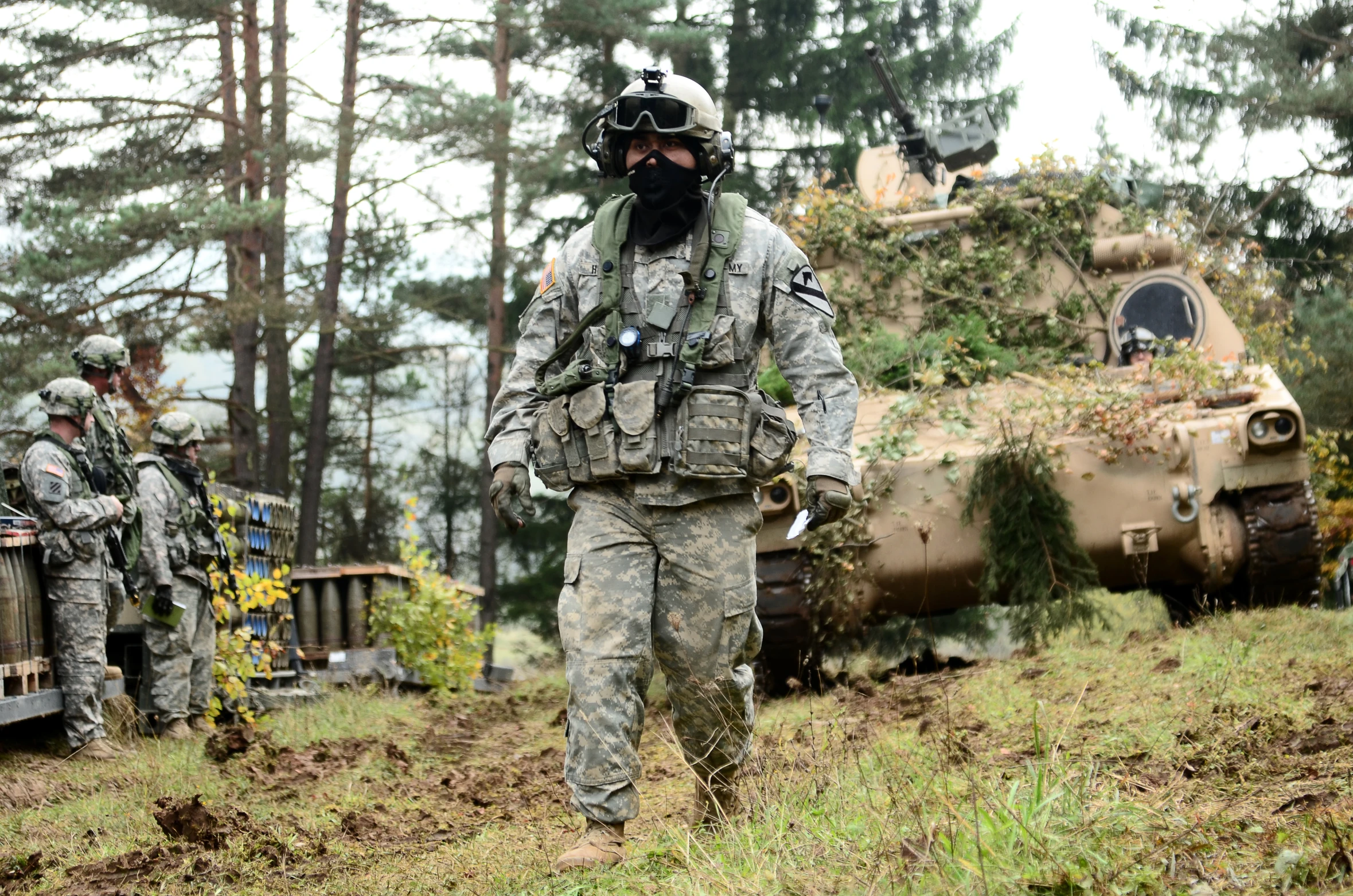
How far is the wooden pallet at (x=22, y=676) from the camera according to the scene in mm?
6410

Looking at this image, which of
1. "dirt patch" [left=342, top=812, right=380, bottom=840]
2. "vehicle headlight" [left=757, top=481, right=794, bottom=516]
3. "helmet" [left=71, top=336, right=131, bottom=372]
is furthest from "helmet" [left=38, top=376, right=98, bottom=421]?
"vehicle headlight" [left=757, top=481, right=794, bottom=516]

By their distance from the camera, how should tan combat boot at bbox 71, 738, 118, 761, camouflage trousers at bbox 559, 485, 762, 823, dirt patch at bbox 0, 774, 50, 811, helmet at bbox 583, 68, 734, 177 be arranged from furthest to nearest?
1. tan combat boot at bbox 71, 738, 118, 761
2. dirt patch at bbox 0, 774, 50, 811
3. helmet at bbox 583, 68, 734, 177
4. camouflage trousers at bbox 559, 485, 762, 823

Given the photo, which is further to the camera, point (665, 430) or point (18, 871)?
point (18, 871)

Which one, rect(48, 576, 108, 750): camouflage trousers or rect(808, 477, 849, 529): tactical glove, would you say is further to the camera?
rect(48, 576, 108, 750): camouflage trousers

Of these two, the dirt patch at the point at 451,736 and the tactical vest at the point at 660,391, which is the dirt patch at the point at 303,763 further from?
Answer: the tactical vest at the point at 660,391

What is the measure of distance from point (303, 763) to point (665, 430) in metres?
3.17

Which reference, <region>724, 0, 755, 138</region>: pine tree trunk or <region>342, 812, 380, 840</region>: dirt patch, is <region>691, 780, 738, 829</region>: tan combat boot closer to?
<region>342, 812, 380, 840</region>: dirt patch

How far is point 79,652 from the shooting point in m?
6.90

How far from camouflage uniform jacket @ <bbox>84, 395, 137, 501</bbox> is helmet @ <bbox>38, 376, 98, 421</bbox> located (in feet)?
0.46

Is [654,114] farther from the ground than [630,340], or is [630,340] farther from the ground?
[654,114]

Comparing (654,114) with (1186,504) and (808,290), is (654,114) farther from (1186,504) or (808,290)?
(1186,504)

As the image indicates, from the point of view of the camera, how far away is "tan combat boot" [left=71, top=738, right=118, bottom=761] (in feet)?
22.0

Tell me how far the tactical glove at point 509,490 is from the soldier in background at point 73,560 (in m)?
3.56

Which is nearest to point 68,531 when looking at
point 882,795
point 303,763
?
point 303,763
